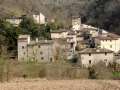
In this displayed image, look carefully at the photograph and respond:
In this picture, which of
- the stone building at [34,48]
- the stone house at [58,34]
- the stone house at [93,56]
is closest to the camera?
the stone house at [93,56]

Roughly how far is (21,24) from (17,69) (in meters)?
16.8

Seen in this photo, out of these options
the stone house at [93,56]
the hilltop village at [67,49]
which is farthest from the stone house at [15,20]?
the stone house at [93,56]

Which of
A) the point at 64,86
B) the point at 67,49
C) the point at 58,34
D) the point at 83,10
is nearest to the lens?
the point at 64,86

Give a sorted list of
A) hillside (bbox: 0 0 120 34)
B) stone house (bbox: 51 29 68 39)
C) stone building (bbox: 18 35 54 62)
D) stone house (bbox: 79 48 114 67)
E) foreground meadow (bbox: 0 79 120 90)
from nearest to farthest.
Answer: foreground meadow (bbox: 0 79 120 90), stone house (bbox: 79 48 114 67), stone building (bbox: 18 35 54 62), stone house (bbox: 51 29 68 39), hillside (bbox: 0 0 120 34)

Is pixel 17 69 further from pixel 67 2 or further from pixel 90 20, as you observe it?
pixel 67 2

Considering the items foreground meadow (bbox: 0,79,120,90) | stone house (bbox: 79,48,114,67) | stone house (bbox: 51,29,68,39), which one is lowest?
stone house (bbox: 79,48,114,67)

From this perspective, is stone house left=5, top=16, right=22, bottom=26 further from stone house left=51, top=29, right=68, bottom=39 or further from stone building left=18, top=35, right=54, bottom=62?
stone building left=18, top=35, right=54, bottom=62

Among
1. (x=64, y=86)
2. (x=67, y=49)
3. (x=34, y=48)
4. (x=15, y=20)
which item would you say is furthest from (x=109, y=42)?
(x=64, y=86)

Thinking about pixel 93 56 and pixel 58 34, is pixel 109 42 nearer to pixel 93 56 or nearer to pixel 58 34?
pixel 58 34

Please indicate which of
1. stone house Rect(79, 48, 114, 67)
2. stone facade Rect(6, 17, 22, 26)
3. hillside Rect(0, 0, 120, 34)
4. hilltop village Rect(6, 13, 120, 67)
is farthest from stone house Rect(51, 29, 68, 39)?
hillside Rect(0, 0, 120, 34)

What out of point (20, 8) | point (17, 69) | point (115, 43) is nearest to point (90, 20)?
point (20, 8)

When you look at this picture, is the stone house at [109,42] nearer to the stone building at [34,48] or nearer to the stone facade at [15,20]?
the stone building at [34,48]

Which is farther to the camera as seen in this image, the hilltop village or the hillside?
the hillside

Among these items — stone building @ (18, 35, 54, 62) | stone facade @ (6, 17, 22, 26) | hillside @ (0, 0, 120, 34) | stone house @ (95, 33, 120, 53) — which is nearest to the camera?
stone building @ (18, 35, 54, 62)
